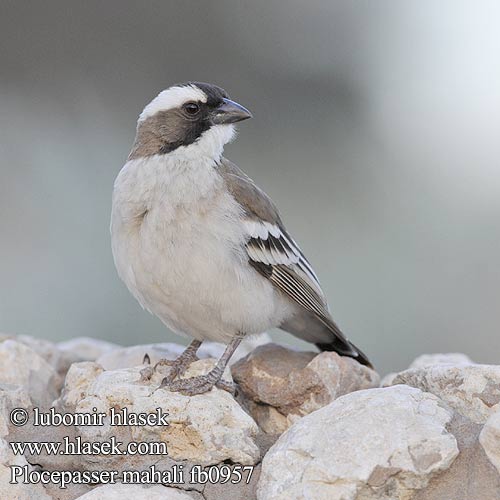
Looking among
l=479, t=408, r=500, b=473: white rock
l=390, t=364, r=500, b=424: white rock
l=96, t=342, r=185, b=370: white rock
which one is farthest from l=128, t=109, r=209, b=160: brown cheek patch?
l=479, t=408, r=500, b=473: white rock

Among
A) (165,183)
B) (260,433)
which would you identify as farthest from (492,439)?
(165,183)

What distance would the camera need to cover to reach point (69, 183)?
31.3ft

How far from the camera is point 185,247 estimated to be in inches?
182

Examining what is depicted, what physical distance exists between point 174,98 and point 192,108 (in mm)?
114

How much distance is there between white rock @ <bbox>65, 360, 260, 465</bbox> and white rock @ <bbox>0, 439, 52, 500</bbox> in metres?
0.32

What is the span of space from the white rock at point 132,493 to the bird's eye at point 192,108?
7.28 feet

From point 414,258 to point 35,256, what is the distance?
3.72m

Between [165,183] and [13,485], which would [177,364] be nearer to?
[165,183]

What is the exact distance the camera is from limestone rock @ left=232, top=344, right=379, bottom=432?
15.0ft

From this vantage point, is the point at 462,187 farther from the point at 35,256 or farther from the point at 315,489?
the point at 315,489

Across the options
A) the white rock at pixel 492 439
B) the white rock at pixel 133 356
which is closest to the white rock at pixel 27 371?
the white rock at pixel 133 356

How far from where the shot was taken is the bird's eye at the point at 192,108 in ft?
16.8

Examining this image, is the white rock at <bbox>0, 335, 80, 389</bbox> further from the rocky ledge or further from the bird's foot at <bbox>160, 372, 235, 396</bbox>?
the bird's foot at <bbox>160, 372, 235, 396</bbox>

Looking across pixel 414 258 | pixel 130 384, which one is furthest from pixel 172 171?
pixel 414 258
